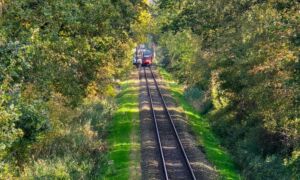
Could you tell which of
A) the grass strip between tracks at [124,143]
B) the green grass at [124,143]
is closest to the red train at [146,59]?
the grass strip between tracks at [124,143]

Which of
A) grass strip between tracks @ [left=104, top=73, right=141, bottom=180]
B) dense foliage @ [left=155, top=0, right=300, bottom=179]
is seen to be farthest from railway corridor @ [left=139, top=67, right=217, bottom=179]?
dense foliage @ [left=155, top=0, right=300, bottom=179]

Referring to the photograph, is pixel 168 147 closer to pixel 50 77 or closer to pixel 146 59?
pixel 50 77

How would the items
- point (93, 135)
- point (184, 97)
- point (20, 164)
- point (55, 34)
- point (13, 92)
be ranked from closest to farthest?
point (13, 92)
point (55, 34)
point (20, 164)
point (93, 135)
point (184, 97)

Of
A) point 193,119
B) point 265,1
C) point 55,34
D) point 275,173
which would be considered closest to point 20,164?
point 55,34

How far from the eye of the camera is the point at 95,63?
954 inches

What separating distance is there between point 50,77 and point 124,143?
1067 centimetres

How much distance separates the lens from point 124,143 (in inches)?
1096

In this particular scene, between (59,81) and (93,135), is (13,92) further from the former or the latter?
(93,135)

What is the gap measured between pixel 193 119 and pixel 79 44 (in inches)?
702

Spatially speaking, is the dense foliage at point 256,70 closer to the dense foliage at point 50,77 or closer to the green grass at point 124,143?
the dense foliage at point 50,77

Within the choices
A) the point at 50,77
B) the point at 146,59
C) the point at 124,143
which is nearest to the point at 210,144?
the point at 124,143

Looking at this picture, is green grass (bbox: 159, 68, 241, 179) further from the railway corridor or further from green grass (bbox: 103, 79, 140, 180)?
green grass (bbox: 103, 79, 140, 180)

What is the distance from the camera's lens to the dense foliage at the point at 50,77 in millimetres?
13023

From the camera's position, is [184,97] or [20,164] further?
[184,97]
